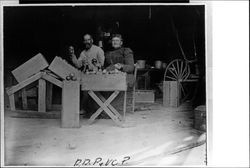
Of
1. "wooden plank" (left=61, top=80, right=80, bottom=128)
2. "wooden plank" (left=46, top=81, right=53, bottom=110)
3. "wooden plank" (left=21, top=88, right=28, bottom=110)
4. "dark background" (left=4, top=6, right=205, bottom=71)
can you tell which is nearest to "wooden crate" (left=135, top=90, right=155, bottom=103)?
"dark background" (left=4, top=6, right=205, bottom=71)

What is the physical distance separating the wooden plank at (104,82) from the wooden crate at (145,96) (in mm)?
75

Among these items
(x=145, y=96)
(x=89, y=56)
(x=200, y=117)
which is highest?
(x=89, y=56)

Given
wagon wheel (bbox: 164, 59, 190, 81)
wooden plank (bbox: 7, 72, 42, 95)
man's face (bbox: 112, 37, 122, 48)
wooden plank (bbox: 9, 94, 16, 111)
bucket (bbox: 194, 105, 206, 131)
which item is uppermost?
man's face (bbox: 112, 37, 122, 48)

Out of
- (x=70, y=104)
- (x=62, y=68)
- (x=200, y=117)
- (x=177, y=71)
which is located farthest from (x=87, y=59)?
(x=200, y=117)

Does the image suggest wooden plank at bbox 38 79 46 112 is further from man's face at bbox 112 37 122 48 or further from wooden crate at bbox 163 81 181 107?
wooden crate at bbox 163 81 181 107

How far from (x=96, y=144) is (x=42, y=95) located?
0.37 m

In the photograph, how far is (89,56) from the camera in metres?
1.71

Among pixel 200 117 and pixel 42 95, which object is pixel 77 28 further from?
pixel 200 117

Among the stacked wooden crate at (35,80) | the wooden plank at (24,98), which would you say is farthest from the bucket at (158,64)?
the wooden plank at (24,98)

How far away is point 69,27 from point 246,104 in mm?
975

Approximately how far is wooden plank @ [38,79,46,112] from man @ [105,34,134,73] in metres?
0.34

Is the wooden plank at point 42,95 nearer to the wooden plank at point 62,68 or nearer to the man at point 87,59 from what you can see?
the wooden plank at point 62,68

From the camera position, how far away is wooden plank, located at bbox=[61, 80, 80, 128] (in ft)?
5.57

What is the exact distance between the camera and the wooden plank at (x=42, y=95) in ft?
5.58
